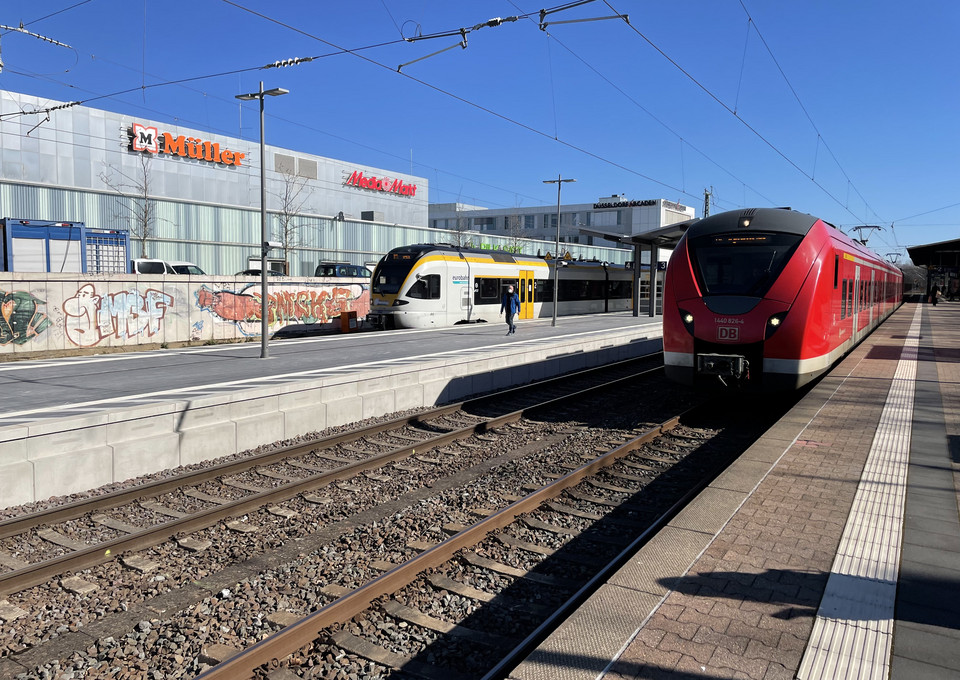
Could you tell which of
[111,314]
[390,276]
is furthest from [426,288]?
[111,314]

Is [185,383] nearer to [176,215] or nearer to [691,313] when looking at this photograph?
[691,313]

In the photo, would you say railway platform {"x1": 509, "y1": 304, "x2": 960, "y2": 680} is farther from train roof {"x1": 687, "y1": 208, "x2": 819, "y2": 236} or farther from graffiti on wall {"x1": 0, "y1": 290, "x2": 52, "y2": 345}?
graffiti on wall {"x1": 0, "y1": 290, "x2": 52, "y2": 345}

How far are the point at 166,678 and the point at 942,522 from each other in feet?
19.0

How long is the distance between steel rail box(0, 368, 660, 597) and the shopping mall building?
19463 millimetres

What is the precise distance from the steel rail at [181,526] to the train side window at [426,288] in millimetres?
13843

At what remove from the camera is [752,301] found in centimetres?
978

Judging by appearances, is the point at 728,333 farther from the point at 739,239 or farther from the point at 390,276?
the point at 390,276

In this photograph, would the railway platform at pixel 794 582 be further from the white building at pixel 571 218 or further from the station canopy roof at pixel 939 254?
the white building at pixel 571 218

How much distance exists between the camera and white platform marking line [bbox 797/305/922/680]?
3.39 meters

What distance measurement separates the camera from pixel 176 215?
35.9m

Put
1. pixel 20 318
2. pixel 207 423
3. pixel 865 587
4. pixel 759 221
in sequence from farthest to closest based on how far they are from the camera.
Answer: pixel 20 318, pixel 759 221, pixel 207 423, pixel 865 587

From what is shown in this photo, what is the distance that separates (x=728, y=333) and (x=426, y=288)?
48.2 feet

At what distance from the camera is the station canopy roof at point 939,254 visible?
48.8 meters

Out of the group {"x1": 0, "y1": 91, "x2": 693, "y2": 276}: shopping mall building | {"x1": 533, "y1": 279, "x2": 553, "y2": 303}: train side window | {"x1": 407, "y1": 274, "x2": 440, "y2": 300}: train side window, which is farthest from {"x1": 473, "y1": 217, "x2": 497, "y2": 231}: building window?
{"x1": 407, "y1": 274, "x2": 440, "y2": 300}: train side window
